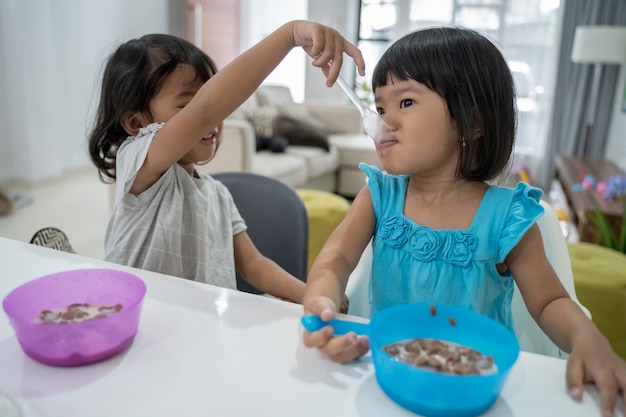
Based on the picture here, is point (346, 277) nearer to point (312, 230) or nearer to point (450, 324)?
point (450, 324)

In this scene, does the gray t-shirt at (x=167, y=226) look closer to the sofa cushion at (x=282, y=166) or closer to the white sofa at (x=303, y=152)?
the white sofa at (x=303, y=152)

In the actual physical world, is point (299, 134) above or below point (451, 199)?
below

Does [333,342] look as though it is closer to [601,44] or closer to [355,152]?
[355,152]

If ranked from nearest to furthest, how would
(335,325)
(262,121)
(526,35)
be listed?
(335,325) < (262,121) < (526,35)

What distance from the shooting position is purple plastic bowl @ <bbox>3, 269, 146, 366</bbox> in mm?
554

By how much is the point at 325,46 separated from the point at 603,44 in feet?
14.4

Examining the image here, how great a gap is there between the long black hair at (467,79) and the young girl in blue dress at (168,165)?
24 cm

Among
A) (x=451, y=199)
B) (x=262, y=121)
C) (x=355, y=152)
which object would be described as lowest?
(x=355, y=152)

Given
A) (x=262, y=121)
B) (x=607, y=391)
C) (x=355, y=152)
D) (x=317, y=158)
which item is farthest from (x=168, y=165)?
(x=355, y=152)

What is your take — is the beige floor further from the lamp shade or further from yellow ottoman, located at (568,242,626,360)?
the lamp shade

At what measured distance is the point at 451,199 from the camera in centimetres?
89

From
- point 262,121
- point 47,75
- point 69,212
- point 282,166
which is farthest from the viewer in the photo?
point 262,121

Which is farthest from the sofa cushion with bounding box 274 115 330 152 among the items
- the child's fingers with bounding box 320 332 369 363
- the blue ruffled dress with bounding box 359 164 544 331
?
the child's fingers with bounding box 320 332 369 363

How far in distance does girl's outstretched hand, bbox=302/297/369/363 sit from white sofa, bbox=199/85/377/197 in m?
2.54
